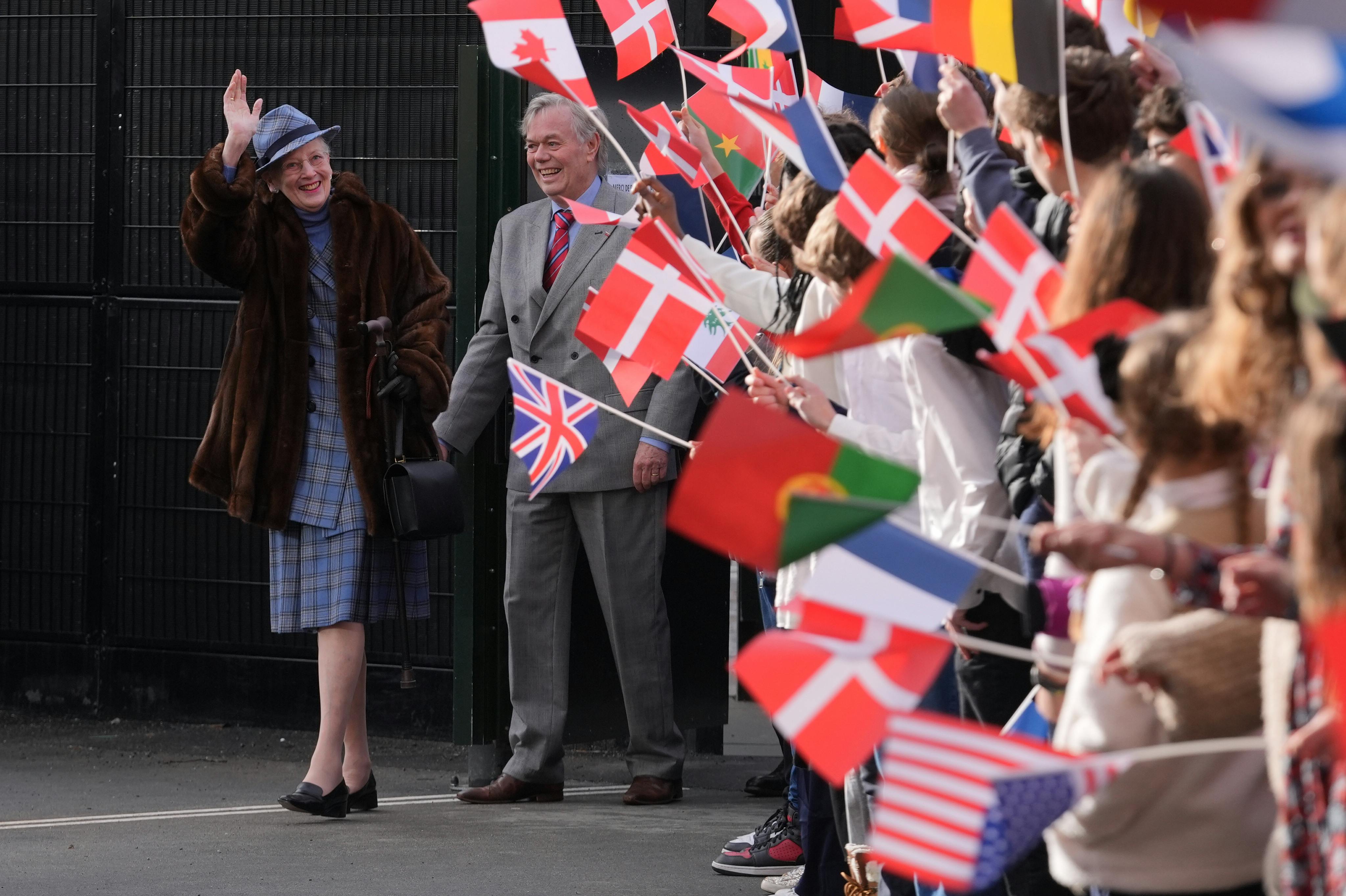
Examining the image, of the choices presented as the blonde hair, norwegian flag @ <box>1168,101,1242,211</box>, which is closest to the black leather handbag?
norwegian flag @ <box>1168,101,1242,211</box>

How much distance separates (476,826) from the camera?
557cm

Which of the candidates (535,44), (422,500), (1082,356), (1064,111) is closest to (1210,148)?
(1064,111)

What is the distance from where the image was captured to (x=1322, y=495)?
1786 millimetres

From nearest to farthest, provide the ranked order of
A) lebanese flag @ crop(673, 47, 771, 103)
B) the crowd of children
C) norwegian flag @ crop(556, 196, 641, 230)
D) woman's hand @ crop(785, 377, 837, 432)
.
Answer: the crowd of children, woman's hand @ crop(785, 377, 837, 432), lebanese flag @ crop(673, 47, 771, 103), norwegian flag @ crop(556, 196, 641, 230)

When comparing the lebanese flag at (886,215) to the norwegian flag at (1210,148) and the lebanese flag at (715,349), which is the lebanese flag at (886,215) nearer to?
the norwegian flag at (1210,148)

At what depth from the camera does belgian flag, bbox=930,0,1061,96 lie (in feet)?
10.1

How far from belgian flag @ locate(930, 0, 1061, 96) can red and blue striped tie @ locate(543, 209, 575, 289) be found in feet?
9.37

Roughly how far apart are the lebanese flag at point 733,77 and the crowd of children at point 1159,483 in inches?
41.0

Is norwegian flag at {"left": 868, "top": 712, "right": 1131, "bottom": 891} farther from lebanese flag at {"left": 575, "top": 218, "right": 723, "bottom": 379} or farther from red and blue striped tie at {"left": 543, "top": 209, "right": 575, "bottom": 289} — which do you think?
red and blue striped tie at {"left": 543, "top": 209, "right": 575, "bottom": 289}

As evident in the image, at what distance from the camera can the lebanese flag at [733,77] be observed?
14.7 feet

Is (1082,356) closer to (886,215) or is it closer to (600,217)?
(886,215)

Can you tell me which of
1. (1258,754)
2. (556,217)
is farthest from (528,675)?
(1258,754)

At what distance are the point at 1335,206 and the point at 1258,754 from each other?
0.76 metres

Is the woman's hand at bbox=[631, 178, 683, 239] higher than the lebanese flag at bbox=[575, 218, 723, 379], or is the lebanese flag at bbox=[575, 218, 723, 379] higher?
the woman's hand at bbox=[631, 178, 683, 239]
